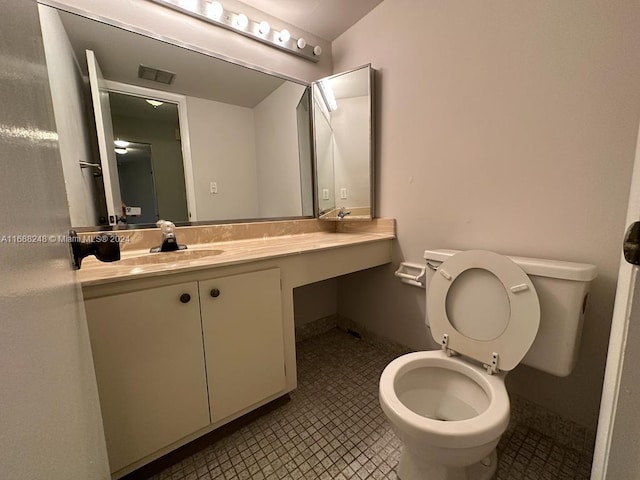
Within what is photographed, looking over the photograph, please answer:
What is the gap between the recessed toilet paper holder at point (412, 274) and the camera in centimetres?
147

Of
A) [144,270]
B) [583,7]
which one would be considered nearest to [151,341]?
[144,270]

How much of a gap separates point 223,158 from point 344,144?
2.65ft

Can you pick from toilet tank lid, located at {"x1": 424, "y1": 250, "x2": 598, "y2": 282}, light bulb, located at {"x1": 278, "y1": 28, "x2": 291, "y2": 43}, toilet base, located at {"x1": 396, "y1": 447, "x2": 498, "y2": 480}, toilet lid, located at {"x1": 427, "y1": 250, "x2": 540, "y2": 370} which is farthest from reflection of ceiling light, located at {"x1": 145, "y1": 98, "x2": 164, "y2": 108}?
toilet base, located at {"x1": 396, "y1": 447, "x2": 498, "y2": 480}

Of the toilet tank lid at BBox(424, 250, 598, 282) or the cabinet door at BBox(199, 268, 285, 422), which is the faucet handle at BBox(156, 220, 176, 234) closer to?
the cabinet door at BBox(199, 268, 285, 422)

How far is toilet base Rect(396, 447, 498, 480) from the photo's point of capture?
83 centimetres

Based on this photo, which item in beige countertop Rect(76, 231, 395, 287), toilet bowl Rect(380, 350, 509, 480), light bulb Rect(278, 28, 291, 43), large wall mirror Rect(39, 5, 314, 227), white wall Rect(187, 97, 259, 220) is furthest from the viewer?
light bulb Rect(278, 28, 291, 43)

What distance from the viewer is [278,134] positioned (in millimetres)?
1748

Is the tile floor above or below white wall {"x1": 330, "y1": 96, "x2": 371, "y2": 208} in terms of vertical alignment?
below

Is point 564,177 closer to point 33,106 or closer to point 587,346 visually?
point 587,346

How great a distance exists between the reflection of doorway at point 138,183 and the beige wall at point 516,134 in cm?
133

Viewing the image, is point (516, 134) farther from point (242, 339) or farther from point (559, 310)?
point (242, 339)

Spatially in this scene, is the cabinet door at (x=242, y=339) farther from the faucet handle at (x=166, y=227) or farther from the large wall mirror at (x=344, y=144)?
the large wall mirror at (x=344, y=144)

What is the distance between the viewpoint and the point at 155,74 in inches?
51.3

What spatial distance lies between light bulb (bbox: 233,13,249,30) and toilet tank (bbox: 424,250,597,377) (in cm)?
185
